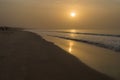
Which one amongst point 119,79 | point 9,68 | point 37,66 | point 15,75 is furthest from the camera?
point 37,66

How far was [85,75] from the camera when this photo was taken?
22.8ft

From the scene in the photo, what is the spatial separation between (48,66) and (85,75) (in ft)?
6.38

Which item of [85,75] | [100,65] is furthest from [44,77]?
[100,65]

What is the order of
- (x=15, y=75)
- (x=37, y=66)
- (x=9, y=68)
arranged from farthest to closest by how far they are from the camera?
(x=37, y=66)
(x=9, y=68)
(x=15, y=75)

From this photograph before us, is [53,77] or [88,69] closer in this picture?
[53,77]

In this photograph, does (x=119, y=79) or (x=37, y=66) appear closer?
(x=119, y=79)

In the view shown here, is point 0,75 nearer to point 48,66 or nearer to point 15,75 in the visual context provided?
point 15,75

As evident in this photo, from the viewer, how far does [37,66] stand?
8312mm

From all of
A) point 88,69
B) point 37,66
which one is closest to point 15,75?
point 37,66

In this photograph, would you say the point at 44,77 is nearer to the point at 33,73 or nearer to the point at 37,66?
the point at 33,73

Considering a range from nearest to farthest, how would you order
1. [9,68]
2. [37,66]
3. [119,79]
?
[119,79] → [9,68] → [37,66]

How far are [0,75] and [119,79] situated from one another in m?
3.86

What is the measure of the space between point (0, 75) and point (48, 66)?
7.39 ft

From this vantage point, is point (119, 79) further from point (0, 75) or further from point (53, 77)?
point (0, 75)
